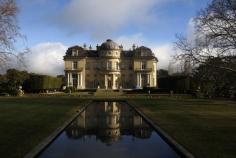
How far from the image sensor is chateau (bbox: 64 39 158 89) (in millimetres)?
103812

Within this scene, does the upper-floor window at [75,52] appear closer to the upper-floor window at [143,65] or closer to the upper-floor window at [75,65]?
the upper-floor window at [75,65]

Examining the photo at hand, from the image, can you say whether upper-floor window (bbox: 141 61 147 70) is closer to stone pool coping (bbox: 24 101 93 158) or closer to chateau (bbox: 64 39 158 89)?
chateau (bbox: 64 39 158 89)

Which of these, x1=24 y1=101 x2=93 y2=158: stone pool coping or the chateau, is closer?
x1=24 y1=101 x2=93 y2=158: stone pool coping

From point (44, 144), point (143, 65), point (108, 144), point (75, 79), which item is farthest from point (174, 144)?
point (143, 65)

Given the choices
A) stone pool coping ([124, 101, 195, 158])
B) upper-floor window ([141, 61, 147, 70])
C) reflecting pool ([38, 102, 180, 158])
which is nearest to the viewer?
stone pool coping ([124, 101, 195, 158])

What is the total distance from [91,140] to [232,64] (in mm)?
16190

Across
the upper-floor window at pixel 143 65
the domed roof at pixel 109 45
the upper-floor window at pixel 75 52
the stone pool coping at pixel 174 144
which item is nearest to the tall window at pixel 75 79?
the upper-floor window at pixel 75 52

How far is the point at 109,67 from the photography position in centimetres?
10406

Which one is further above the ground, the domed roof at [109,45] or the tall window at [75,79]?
the domed roof at [109,45]

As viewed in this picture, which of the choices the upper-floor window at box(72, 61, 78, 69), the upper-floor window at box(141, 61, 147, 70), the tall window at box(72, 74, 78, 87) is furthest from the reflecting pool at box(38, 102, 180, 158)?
the upper-floor window at box(72, 61, 78, 69)

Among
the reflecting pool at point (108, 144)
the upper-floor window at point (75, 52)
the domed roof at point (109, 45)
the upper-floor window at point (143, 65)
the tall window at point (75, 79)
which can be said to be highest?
the domed roof at point (109, 45)

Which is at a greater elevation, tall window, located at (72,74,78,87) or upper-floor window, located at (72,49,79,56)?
upper-floor window, located at (72,49,79,56)

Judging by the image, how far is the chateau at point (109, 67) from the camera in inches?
4087

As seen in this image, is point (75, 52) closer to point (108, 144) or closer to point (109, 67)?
point (109, 67)
